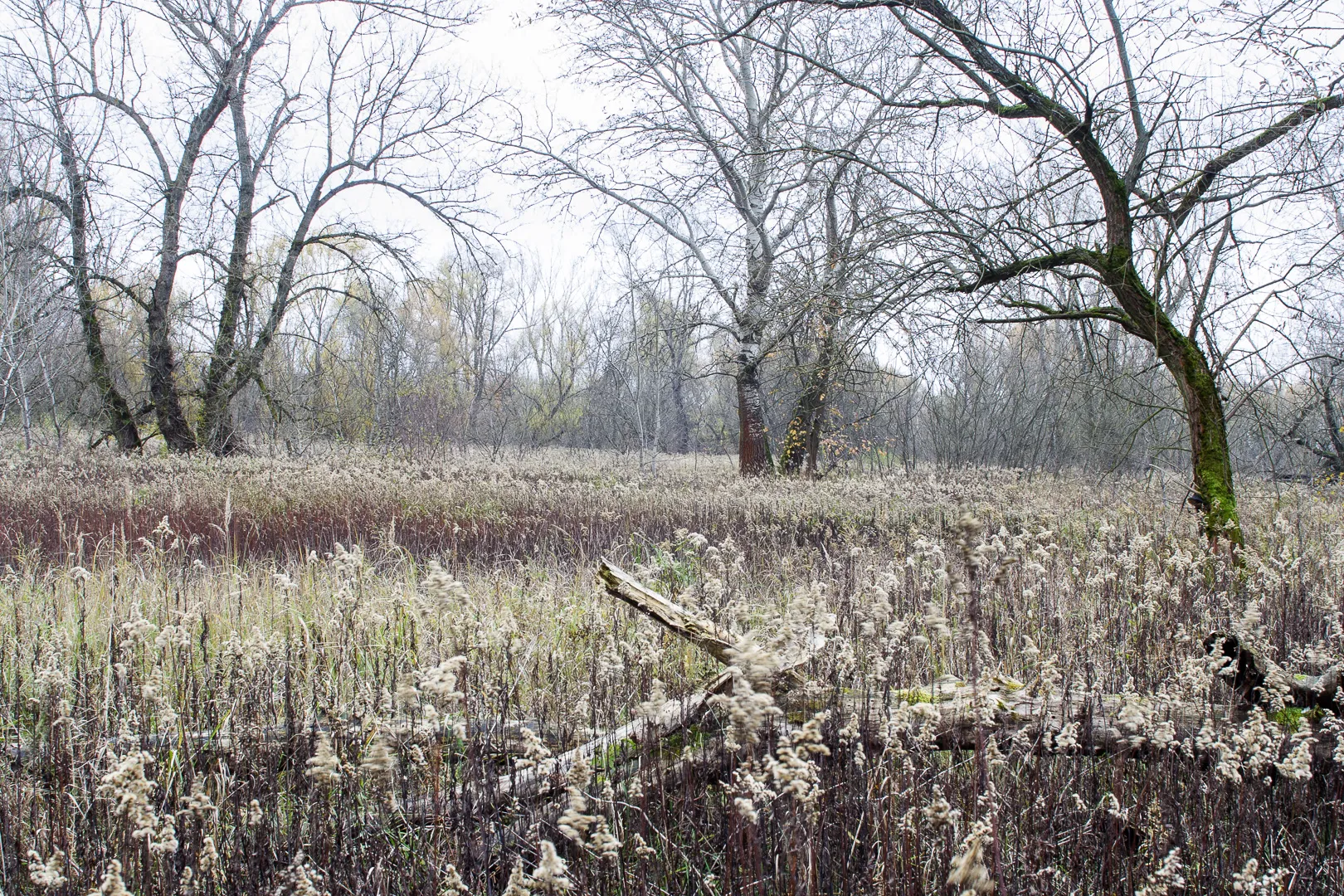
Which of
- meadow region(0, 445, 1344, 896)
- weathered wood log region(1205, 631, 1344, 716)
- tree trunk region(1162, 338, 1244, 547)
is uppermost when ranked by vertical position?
tree trunk region(1162, 338, 1244, 547)

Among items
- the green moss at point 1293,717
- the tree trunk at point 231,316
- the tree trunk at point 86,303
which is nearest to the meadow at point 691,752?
the green moss at point 1293,717

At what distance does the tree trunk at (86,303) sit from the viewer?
14.3 meters

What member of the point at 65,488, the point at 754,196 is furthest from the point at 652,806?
the point at 754,196

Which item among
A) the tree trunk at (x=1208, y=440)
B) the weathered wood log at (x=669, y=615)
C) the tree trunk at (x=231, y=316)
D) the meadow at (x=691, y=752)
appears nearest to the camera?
the meadow at (x=691, y=752)

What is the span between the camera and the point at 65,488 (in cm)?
1102

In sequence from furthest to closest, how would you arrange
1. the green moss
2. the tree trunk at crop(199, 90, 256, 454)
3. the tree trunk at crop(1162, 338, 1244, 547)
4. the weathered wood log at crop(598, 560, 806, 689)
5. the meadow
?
the tree trunk at crop(199, 90, 256, 454) < the tree trunk at crop(1162, 338, 1244, 547) < the weathered wood log at crop(598, 560, 806, 689) < the green moss < the meadow

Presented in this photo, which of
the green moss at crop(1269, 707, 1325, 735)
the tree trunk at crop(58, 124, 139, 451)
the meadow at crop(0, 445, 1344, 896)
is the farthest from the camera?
the tree trunk at crop(58, 124, 139, 451)

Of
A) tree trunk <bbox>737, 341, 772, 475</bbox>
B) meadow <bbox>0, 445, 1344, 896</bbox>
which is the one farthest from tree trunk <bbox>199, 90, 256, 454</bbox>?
meadow <bbox>0, 445, 1344, 896</bbox>

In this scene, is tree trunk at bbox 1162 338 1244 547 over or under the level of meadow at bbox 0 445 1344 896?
over

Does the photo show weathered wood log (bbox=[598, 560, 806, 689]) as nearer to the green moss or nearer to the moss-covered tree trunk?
the green moss

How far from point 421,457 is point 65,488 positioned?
1018cm

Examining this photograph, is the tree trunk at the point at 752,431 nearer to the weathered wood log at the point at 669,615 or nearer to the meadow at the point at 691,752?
the meadow at the point at 691,752

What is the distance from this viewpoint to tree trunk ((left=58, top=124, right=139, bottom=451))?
1434cm

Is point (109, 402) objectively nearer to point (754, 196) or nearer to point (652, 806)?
point (754, 196)
